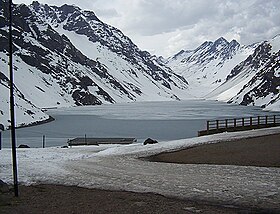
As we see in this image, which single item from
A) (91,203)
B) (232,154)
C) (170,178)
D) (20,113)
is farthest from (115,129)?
(91,203)

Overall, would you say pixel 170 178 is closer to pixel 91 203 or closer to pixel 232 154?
pixel 91 203

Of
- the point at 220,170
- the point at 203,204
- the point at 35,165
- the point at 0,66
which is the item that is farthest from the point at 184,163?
the point at 0,66

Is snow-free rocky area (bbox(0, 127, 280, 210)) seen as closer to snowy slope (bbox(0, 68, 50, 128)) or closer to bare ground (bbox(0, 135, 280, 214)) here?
bare ground (bbox(0, 135, 280, 214))

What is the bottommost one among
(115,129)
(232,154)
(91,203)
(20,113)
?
(115,129)

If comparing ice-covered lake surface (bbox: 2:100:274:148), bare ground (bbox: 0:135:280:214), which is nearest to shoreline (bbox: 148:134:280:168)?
bare ground (bbox: 0:135:280:214)

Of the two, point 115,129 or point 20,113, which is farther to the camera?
point 20,113

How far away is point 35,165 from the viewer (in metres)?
22.8

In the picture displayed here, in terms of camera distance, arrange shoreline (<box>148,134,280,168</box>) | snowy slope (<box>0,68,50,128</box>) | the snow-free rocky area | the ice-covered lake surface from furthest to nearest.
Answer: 1. snowy slope (<box>0,68,50,128</box>)
2. the ice-covered lake surface
3. shoreline (<box>148,134,280,168</box>)
4. the snow-free rocky area

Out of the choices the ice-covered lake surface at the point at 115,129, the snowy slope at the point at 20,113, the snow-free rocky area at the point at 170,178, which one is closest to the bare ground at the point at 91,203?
the snow-free rocky area at the point at 170,178

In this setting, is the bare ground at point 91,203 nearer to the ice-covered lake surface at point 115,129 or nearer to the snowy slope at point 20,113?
the ice-covered lake surface at point 115,129

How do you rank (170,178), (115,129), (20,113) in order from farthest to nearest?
(20,113), (115,129), (170,178)

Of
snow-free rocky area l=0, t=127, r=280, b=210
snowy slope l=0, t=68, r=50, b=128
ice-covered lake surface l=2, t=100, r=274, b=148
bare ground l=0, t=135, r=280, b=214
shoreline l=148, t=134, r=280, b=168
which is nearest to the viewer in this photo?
bare ground l=0, t=135, r=280, b=214

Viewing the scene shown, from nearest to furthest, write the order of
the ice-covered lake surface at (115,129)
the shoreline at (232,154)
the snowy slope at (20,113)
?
the shoreline at (232,154) → the ice-covered lake surface at (115,129) → the snowy slope at (20,113)

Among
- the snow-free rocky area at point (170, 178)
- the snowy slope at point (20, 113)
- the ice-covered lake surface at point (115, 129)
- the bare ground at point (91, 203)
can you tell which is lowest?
the ice-covered lake surface at point (115, 129)
